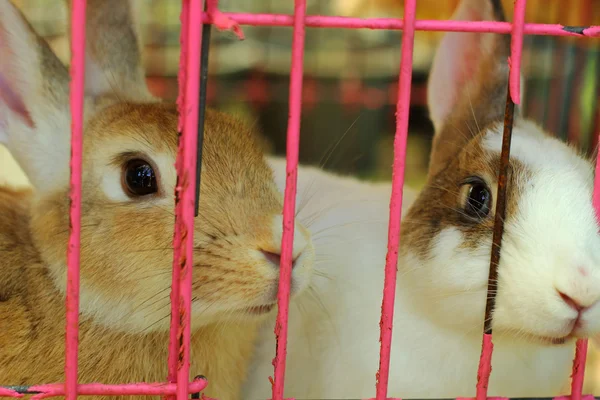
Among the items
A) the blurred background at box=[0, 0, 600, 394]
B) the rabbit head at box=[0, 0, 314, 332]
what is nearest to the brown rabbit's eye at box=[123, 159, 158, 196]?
the rabbit head at box=[0, 0, 314, 332]

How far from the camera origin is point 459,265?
1.35m

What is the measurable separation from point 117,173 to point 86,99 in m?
0.25

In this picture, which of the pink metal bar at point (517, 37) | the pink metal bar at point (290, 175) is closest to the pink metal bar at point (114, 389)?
the pink metal bar at point (290, 175)

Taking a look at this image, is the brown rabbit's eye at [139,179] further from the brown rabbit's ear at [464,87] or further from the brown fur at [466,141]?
the brown rabbit's ear at [464,87]

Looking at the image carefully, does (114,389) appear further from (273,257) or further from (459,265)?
(459,265)

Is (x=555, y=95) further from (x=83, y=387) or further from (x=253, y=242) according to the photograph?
(x=83, y=387)

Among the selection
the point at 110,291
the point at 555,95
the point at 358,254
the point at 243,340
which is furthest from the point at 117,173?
the point at 555,95

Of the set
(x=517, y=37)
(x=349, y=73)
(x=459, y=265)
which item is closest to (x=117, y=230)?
(x=459, y=265)

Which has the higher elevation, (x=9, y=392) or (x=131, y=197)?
(x=131, y=197)

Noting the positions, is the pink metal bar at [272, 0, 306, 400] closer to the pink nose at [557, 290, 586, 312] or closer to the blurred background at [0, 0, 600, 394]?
the pink nose at [557, 290, 586, 312]

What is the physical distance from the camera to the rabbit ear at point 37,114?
1.34m

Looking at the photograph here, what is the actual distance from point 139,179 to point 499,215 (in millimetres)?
642

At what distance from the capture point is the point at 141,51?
5.16 feet

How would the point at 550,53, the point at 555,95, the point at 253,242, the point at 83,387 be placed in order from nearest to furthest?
the point at 83,387 < the point at 253,242 < the point at 555,95 < the point at 550,53
